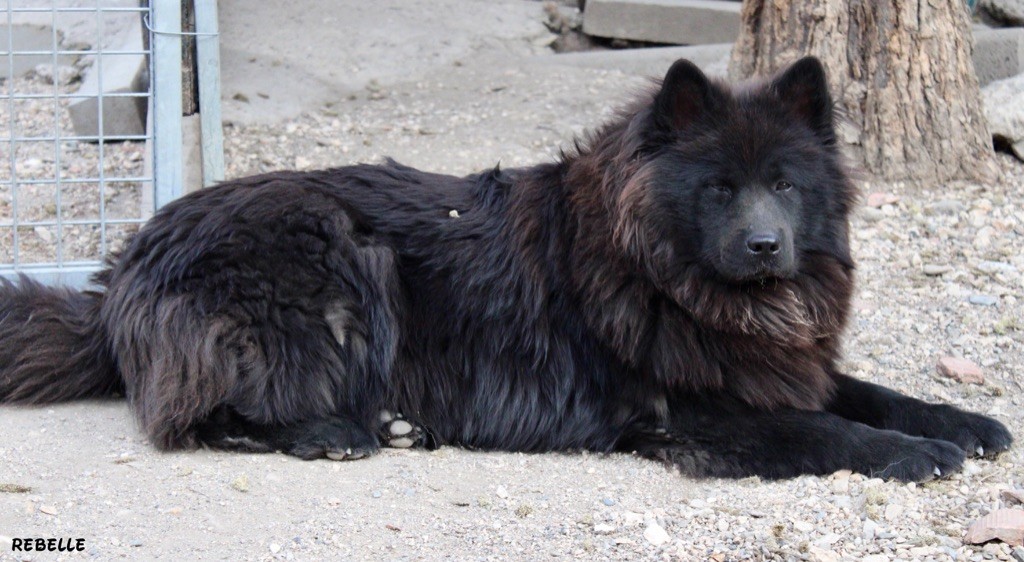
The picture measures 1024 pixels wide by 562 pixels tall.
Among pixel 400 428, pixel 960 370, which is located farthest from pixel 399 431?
pixel 960 370

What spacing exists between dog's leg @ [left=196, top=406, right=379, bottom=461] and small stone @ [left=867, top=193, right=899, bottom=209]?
392 cm

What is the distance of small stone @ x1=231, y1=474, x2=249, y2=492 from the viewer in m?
3.82

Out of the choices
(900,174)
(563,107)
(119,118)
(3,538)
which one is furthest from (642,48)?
(3,538)

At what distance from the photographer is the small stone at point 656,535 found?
11.5 feet

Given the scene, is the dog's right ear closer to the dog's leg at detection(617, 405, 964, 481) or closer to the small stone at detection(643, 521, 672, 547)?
the dog's leg at detection(617, 405, 964, 481)

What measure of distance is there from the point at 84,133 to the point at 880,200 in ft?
17.2

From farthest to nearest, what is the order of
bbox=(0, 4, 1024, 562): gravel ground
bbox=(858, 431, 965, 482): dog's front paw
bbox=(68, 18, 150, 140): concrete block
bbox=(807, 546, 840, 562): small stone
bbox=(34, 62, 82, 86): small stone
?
bbox=(34, 62, 82, 86): small stone → bbox=(68, 18, 150, 140): concrete block → bbox=(858, 431, 965, 482): dog's front paw → bbox=(0, 4, 1024, 562): gravel ground → bbox=(807, 546, 840, 562): small stone

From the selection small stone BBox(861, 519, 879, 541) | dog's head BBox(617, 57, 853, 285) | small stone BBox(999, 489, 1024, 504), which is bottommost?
small stone BBox(861, 519, 879, 541)

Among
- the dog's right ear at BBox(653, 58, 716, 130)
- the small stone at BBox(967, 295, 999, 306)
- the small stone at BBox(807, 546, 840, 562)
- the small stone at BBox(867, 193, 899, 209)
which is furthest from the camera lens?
the small stone at BBox(867, 193, 899, 209)

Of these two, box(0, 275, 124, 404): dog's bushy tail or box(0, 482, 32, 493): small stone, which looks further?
box(0, 275, 124, 404): dog's bushy tail

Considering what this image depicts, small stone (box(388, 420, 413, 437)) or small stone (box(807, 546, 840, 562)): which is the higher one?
small stone (box(388, 420, 413, 437))

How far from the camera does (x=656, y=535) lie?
3.53 metres

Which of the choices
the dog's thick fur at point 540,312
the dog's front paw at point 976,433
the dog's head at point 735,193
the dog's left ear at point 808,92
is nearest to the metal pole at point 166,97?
the dog's thick fur at point 540,312

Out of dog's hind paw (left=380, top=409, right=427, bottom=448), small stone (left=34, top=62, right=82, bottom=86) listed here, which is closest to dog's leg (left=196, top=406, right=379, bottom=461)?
dog's hind paw (left=380, top=409, right=427, bottom=448)
